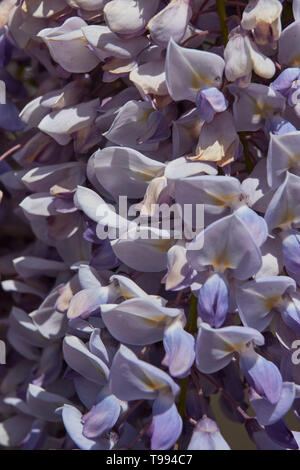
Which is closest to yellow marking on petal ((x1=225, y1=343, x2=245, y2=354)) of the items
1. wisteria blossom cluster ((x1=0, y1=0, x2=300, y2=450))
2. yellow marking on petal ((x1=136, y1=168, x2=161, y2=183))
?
wisteria blossom cluster ((x1=0, y1=0, x2=300, y2=450))

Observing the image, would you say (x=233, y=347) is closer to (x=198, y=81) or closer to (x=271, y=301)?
(x=271, y=301)

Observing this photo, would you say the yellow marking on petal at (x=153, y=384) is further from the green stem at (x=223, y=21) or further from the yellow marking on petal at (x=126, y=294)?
the green stem at (x=223, y=21)

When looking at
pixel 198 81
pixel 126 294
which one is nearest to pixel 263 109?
pixel 198 81

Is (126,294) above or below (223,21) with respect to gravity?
below

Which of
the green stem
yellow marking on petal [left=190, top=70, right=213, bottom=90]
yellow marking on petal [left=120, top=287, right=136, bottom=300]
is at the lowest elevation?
yellow marking on petal [left=120, top=287, right=136, bottom=300]

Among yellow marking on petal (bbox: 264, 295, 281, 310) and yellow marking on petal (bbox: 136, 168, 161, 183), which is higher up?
yellow marking on petal (bbox: 136, 168, 161, 183)

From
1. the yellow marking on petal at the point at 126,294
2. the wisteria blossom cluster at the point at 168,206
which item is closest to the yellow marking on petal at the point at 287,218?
the wisteria blossom cluster at the point at 168,206

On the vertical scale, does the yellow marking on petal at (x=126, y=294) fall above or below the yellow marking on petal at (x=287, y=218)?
below

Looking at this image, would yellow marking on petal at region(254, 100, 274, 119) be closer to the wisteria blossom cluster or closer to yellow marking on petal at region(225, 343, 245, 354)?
the wisteria blossom cluster
